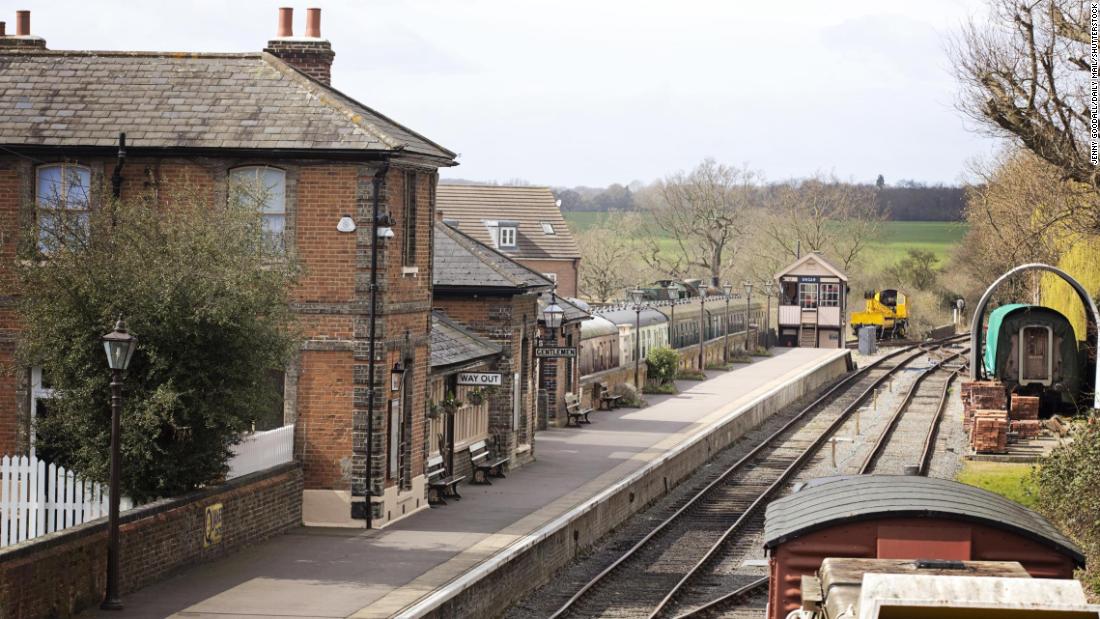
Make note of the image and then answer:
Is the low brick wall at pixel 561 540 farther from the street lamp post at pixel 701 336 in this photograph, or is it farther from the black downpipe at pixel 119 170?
the street lamp post at pixel 701 336

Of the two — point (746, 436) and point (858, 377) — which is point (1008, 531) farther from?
point (858, 377)

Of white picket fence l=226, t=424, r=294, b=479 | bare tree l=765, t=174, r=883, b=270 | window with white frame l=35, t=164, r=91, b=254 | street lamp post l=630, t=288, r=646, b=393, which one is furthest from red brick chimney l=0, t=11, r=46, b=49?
bare tree l=765, t=174, r=883, b=270

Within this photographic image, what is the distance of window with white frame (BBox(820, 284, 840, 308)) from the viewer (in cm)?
7050

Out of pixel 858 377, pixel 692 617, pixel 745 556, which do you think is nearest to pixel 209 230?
pixel 692 617

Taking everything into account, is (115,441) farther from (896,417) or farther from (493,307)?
(896,417)

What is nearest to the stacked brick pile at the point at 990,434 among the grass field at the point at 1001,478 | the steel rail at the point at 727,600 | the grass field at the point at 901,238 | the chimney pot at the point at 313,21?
the grass field at the point at 1001,478

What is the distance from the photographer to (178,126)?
2011cm

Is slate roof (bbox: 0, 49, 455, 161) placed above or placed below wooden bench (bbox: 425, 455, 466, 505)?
above

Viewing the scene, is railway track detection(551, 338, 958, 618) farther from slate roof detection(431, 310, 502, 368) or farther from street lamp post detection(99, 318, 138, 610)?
street lamp post detection(99, 318, 138, 610)

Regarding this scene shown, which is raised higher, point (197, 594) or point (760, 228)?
point (760, 228)

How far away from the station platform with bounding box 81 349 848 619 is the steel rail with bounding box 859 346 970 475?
3545 millimetres

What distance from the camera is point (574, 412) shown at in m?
35.6

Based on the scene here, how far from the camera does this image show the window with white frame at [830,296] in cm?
7050

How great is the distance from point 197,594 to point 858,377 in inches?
1747
